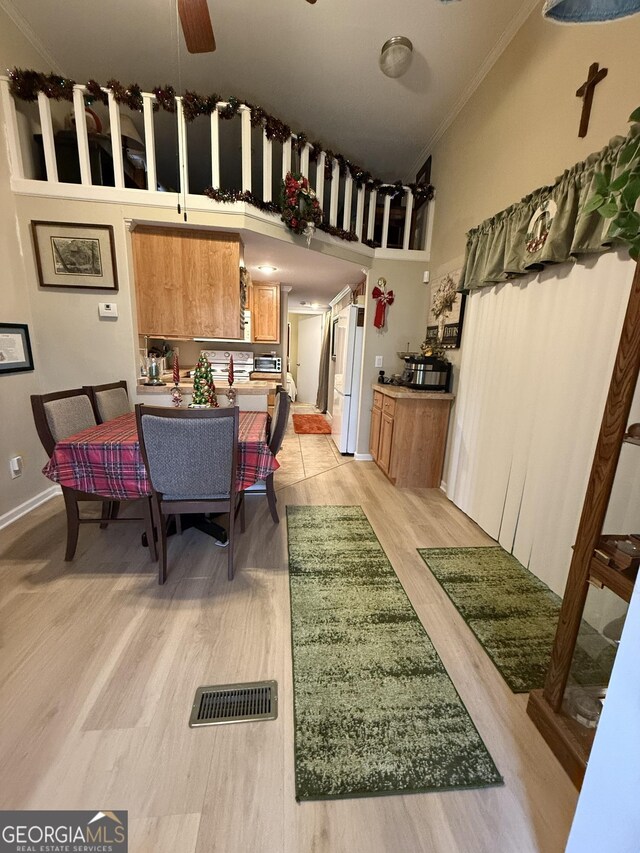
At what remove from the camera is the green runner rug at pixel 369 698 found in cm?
106

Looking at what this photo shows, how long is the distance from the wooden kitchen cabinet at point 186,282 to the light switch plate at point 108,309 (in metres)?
0.21

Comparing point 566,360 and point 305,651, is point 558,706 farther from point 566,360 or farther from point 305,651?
point 566,360

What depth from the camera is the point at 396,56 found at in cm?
238

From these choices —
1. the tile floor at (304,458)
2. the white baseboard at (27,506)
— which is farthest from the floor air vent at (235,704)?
the white baseboard at (27,506)

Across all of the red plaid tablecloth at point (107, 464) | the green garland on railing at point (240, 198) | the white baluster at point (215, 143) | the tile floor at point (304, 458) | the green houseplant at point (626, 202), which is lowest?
the tile floor at point (304, 458)

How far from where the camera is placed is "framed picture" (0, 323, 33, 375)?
8.02 feet

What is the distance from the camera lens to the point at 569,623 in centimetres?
111

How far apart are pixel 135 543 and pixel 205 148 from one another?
433 centimetres

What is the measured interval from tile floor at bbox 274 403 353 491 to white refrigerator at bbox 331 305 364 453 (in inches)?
9.4

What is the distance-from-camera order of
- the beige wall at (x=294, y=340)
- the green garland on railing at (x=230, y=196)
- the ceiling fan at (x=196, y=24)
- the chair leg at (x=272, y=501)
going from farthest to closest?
the beige wall at (x=294, y=340) → the green garland on railing at (x=230, y=196) → the chair leg at (x=272, y=501) → the ceiling fan at (x=196, y=24)

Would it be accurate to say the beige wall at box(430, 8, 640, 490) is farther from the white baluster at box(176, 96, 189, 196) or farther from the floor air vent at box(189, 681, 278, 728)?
the floor air vent at box(189, 681, 278, 728)

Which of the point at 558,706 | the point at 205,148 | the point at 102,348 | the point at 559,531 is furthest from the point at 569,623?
the point at 205,148

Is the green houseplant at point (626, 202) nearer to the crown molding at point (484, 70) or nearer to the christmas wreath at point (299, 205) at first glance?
the crown molding at point (484, 70)

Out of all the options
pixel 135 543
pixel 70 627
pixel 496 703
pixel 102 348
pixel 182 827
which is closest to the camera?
pixel 182 827
